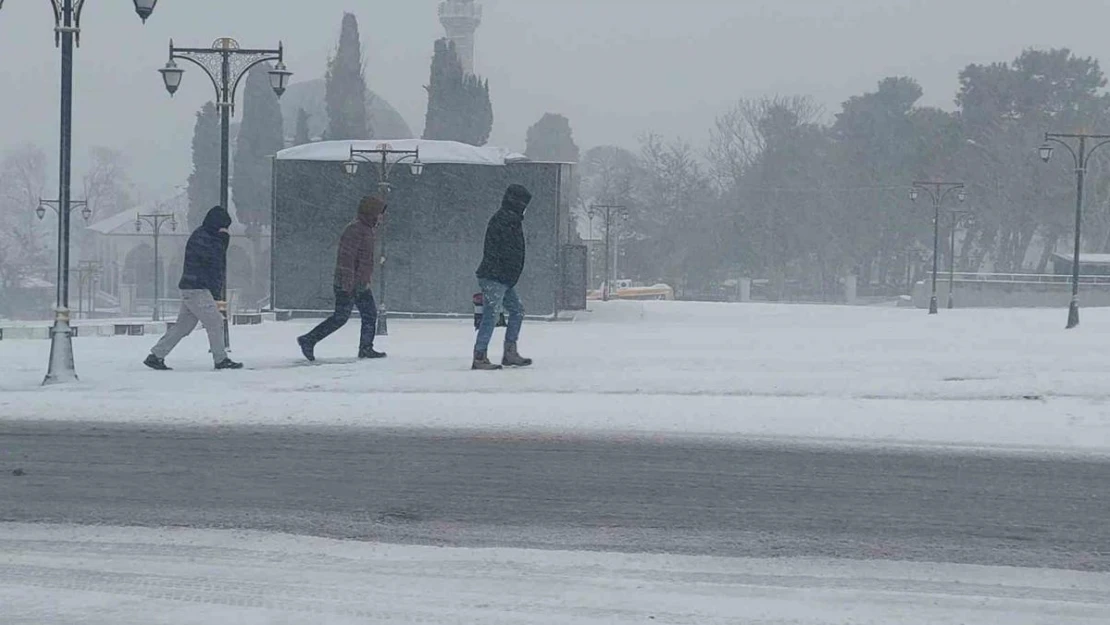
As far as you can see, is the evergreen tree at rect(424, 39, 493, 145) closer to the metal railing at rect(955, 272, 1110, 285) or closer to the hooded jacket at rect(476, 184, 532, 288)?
the metal railing at rect(955, 272, 1110, 285)

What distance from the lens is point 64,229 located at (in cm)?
1259

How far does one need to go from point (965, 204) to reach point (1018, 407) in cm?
7229

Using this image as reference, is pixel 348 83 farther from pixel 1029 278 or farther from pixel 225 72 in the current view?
pixel 225 72

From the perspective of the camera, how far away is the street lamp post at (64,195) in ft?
40.3

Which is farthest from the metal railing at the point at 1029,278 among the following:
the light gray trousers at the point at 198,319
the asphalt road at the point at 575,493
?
the asphalt road at the point at 575,493

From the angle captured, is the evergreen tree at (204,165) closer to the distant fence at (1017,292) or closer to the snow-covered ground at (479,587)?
the distant fence at (1017,292)

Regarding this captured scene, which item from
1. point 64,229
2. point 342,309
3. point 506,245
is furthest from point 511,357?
point 64,229

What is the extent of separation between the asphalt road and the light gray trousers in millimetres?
3919

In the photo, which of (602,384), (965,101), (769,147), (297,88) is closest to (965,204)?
(965,101)

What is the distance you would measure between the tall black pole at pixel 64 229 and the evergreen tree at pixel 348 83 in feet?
209

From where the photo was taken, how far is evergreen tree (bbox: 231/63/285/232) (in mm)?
78188

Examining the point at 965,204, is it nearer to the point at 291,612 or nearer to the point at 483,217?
the point at 483,217

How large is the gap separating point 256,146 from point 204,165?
15.3 feet

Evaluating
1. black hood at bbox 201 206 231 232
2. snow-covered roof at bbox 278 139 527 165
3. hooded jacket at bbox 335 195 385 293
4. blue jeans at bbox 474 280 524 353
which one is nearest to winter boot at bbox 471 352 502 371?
blue jeans at bbox 474 280 524 353
